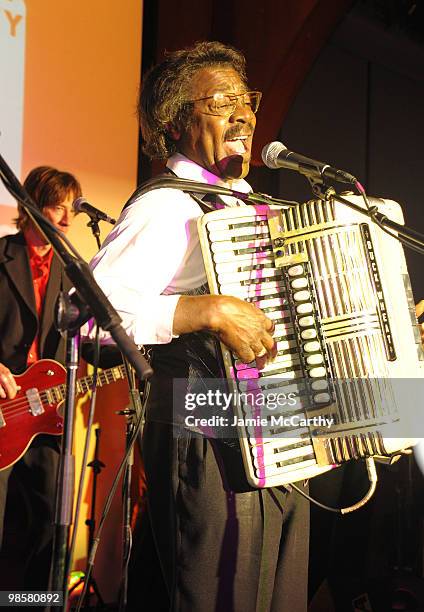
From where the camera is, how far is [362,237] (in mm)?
1943

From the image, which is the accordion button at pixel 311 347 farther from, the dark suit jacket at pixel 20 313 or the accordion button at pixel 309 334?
the dark suit jacket at pixel 20 313

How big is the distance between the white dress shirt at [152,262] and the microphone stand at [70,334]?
0.37 meters

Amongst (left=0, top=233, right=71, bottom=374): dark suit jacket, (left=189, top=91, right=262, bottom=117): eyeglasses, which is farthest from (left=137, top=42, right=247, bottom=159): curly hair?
(left=0, top=233, right=71, bottom=374): dark suit jacket

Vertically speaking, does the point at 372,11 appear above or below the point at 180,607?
above

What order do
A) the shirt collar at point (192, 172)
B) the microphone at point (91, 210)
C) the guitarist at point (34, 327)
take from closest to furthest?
1. the shirt collar at point (192, 172)
2. the microphone at point (91, 210)
3. the guitarist at point (34, 327)

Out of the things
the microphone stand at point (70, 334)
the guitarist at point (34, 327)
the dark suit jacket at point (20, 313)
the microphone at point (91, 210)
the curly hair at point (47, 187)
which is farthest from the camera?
the curly hair at point (47, 187)

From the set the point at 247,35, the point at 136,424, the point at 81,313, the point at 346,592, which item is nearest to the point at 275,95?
the point at 247,35

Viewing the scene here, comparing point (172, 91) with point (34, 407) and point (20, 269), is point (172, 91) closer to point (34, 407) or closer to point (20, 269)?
point (20, 269)

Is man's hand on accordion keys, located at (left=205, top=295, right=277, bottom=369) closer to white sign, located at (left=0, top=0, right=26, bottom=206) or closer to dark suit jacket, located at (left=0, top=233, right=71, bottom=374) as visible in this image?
dark suit jacket, located at (left=0, top=233, right=71, bottom=374)

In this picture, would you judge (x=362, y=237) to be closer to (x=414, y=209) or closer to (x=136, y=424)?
(x=136, y=424)

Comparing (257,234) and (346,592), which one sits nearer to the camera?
(257,234)

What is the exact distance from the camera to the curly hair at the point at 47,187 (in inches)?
149

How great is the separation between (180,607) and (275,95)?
10.5 feet

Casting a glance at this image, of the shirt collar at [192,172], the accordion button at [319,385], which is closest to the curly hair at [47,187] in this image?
the shirt collar at [192,172]
